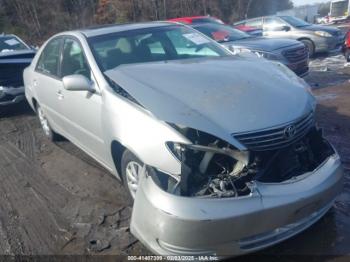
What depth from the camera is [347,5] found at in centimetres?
3203

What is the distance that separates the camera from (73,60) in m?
4.17

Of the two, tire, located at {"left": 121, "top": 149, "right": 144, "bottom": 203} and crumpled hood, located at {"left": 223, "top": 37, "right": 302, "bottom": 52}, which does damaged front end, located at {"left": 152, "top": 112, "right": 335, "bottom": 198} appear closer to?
tire, located at {"left": 121, "top": 149, "right": 144, "bottom": 203}

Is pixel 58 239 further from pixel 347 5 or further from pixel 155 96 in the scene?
pixel 347 5

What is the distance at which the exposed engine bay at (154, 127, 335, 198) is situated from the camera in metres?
2.42

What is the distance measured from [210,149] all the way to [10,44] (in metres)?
8.90

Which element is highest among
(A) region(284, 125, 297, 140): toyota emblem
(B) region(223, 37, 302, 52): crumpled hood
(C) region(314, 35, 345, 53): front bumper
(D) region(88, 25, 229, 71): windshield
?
(D) region(88, 25, 229, 71): windshield

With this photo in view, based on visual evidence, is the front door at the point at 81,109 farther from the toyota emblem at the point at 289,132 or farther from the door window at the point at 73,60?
the toyota emblem at the point at 289,132

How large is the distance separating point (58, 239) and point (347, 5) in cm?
3469

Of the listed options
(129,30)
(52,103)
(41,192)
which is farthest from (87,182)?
(129,30)

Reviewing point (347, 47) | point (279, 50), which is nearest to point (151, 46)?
point (279, 50)

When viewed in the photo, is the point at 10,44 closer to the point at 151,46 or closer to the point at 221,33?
the point at 221,33

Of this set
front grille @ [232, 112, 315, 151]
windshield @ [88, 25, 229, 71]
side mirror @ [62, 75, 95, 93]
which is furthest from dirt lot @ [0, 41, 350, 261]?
windshield @ [88, 25, 229, 71]

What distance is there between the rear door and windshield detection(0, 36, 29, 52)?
490 centimetres

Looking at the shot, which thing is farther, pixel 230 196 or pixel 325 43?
pixel 325 43
